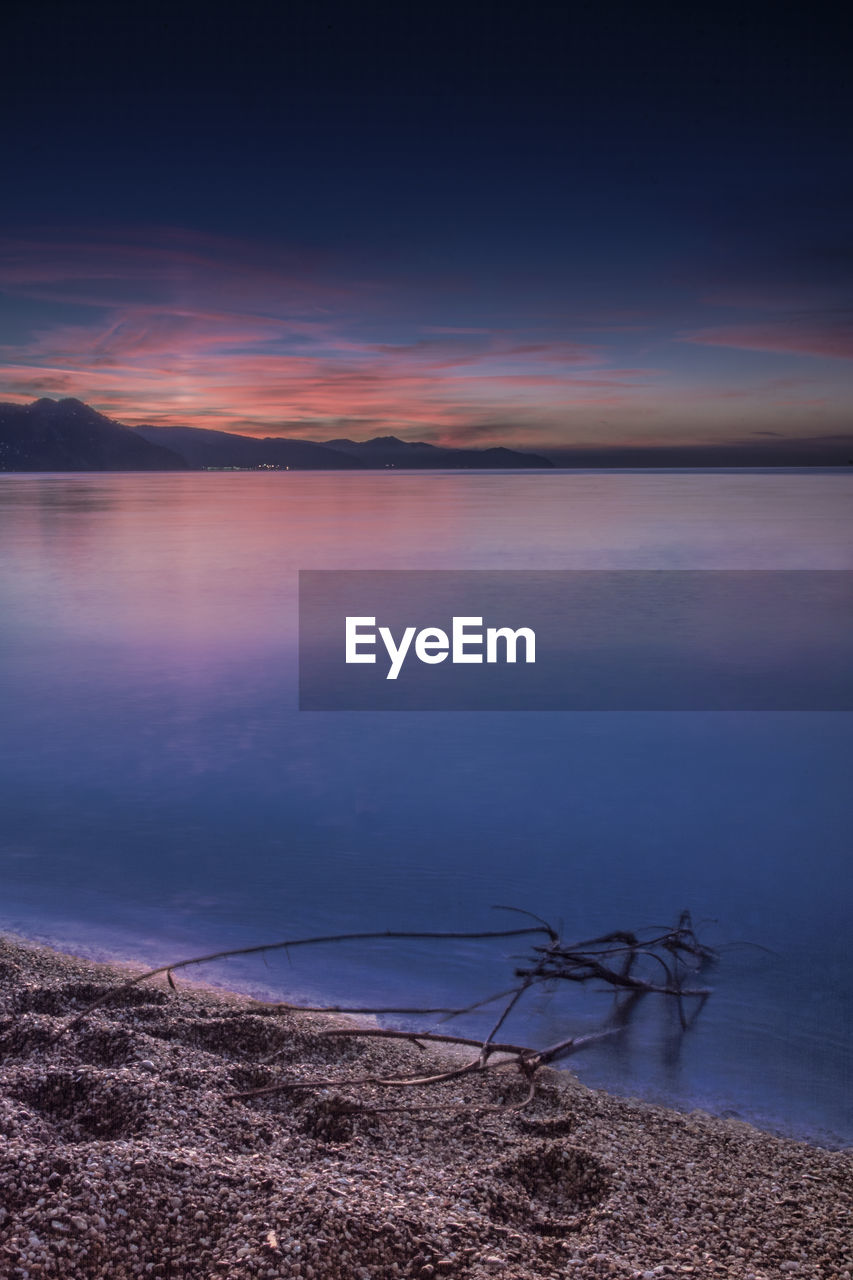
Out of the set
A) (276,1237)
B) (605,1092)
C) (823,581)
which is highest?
(823,581)

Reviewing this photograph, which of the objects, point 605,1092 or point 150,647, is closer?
point 605,1092

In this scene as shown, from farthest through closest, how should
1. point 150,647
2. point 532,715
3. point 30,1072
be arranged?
point 150,647 → point 532,715 → point 30,1072

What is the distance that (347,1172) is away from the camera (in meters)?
2.47

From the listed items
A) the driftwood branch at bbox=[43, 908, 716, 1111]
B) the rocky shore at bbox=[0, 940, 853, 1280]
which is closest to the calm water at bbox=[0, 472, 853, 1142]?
the driftwood branch at bbox=[43, 908, 716, 1111]

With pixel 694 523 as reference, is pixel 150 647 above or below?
below

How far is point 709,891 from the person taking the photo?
5.00 metres

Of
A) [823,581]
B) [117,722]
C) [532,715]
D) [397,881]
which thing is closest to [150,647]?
[117,722]

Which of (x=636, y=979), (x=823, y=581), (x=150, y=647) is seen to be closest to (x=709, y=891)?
(x=636, y=979)

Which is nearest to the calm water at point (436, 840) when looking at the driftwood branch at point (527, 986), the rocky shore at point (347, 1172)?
the driftwood branch at point (527, 986)

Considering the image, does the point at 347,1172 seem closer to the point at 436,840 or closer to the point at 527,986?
the point at 527,986

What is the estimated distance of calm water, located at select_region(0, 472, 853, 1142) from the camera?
149 inches

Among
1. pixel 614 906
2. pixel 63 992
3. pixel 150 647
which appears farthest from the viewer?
pixel 150 647

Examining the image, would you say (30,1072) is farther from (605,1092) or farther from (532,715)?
(532,715)

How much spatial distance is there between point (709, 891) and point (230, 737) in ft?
13.5
